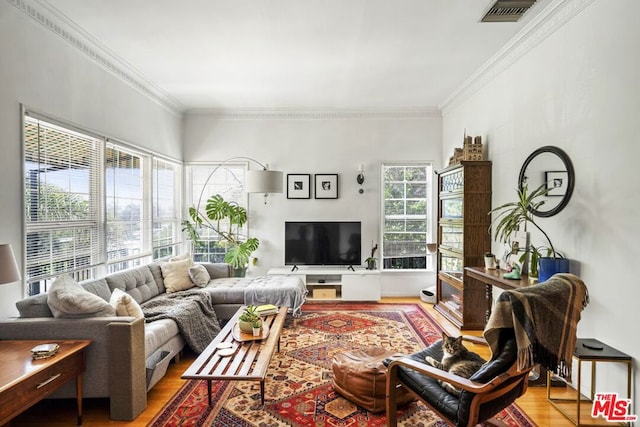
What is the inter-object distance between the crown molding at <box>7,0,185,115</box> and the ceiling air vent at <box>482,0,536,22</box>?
353 centimetres

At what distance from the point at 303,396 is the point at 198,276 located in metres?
2.27

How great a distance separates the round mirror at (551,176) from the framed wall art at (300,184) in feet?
10.2

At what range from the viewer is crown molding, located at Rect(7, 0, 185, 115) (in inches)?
106

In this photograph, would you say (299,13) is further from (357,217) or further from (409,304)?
(409,304)

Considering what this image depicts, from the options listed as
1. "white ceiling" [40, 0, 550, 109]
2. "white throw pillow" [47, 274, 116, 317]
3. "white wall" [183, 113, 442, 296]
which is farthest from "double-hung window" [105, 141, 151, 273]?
"white wall" [183, 113, 442, 296]

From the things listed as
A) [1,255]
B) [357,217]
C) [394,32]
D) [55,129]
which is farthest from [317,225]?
[1,255]

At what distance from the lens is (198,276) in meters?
4.26

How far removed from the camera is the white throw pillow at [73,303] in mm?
2359

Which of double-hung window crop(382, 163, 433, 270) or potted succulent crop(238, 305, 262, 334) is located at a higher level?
double-hung window crop(382, 163, 433, 270)

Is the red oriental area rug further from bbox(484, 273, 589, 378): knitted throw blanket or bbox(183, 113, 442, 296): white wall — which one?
bbox(183, 113, 442, 296): white wall

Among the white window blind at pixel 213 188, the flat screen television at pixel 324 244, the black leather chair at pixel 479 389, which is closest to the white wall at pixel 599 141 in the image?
the black leather chair at pixel 479 389

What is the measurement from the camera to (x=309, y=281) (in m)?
5.32

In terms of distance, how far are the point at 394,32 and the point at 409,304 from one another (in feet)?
12.0

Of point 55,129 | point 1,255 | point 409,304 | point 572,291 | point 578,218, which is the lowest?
point 409,304
